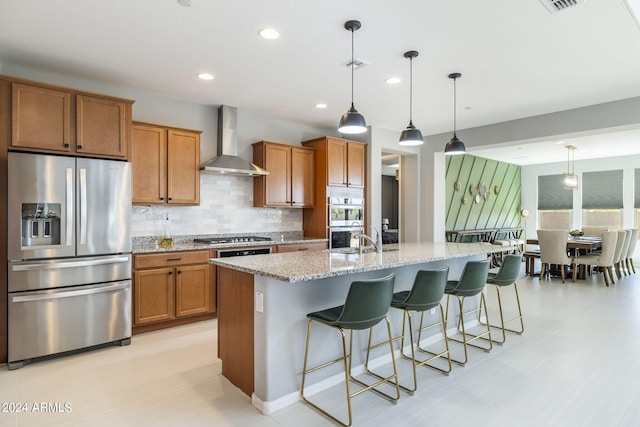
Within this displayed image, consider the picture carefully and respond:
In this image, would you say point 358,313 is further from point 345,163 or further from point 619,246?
point 619,246

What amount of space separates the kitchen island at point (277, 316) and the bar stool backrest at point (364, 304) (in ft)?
0.61

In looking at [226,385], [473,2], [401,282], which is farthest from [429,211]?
[226,385]

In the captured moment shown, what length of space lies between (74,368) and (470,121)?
19.9 ft

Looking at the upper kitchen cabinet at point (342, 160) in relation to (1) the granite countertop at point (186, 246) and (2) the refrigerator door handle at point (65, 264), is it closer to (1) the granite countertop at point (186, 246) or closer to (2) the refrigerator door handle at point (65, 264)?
(1) the granite countertop at point (186, 246)

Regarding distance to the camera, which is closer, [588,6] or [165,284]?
[588,6]

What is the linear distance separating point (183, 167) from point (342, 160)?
2459 millimetres

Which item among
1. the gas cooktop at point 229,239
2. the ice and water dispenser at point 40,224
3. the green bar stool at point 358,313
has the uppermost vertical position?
the ice and water dispenser at point 40,224

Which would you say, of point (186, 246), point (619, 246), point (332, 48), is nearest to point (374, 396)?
point (186, 246)

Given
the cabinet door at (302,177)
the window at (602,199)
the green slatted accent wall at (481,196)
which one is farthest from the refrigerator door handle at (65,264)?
the window at (602,199)

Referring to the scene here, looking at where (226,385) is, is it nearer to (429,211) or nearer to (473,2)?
(473,2)

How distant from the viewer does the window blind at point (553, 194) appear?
1045cm

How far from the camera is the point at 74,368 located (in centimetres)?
310

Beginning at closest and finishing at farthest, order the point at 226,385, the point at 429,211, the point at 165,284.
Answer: the point at 226,385
the point at 165,284
the point at 429,211

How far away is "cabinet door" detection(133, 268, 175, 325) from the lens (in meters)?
3.89
